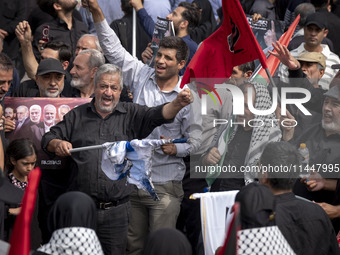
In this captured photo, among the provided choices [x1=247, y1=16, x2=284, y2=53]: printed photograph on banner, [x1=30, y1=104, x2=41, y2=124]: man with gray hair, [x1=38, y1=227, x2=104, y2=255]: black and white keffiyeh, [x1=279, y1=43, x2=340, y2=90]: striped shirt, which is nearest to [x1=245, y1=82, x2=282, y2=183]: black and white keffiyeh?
[x1=279, y1=43, x2=340, y2=90]: striped shirt

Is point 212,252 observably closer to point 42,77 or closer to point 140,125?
point 140,125

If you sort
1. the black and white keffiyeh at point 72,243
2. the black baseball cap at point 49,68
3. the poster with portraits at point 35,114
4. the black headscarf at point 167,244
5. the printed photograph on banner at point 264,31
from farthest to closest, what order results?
1. the printed photograph on banner at point 264,31
2. the black baseball cap at point 49,68
3. the poster with portraits at point 35,114
4. the black and white keffiyeh at point 72,243
5. the black headscarf at point 167,244

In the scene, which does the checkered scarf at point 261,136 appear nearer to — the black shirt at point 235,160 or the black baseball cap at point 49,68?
the black shirt at point 235,160

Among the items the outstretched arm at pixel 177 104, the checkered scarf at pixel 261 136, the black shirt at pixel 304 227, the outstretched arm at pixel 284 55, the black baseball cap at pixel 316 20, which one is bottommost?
the black shirt at pixel 304 227

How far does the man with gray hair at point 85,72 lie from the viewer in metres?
8.70

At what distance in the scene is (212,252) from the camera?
6.73 meters

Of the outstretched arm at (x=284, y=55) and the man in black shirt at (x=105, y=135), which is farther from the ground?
the outstretched arm at (x=284, y=55)

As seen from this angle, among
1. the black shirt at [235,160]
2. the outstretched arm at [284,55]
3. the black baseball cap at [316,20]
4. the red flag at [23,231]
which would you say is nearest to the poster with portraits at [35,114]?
the black shirt at [235,160]

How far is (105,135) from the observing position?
749 centimetres

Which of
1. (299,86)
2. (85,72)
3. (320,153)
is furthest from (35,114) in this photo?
(320,153)

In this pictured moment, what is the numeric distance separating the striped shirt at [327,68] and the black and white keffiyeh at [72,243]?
375 cm

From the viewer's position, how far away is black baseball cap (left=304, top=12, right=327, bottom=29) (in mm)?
9892

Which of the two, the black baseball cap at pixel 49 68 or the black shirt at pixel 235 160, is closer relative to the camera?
the black shirt at pixel 235 160

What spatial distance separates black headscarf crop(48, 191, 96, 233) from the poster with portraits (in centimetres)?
284
